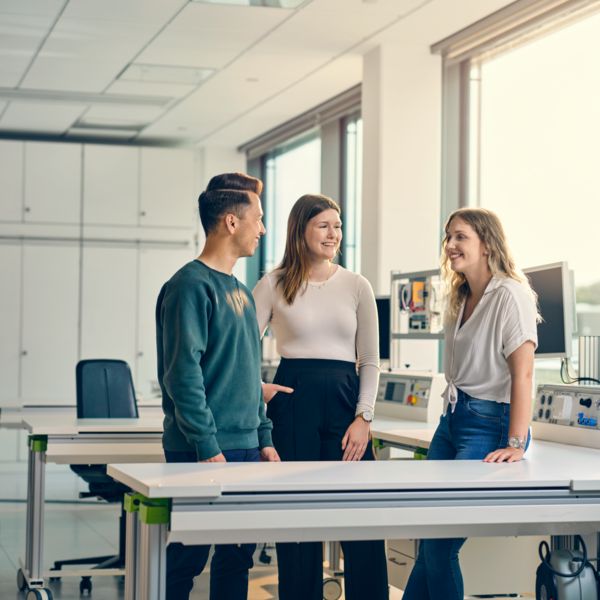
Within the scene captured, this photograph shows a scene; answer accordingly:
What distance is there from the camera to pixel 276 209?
917 cm

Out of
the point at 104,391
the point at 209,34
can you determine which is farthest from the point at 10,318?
the point at 104,391

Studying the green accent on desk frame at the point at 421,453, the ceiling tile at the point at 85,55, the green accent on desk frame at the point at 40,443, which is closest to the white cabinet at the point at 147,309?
the ceiling tile at the point at 85,55

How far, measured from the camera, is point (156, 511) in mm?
2230

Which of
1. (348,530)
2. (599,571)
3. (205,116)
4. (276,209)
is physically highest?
(205,116)

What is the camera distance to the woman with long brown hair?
3.03m

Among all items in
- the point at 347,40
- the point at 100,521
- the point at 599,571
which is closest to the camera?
the point at 599,571

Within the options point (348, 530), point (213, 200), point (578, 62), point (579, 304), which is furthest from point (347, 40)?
point (348, 530)

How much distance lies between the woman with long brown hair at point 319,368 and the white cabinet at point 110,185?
612 centimetres

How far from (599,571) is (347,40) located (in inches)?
148

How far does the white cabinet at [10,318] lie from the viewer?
29.0ft

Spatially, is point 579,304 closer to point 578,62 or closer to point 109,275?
point 578,62

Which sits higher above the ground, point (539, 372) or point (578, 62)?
point (578, 62)

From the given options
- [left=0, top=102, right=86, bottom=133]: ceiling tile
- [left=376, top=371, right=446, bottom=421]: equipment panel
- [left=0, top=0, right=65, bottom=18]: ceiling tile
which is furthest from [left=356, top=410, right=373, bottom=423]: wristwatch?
[left=0, top=102, right=86, bottom=133]: ceiling tile

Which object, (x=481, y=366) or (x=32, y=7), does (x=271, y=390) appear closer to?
(x=481, y=366)
